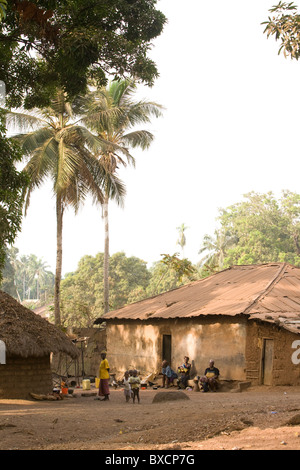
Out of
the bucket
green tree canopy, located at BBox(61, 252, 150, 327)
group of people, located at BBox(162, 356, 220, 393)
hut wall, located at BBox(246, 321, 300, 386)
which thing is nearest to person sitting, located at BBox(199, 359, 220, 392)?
group of people, located at BBox(162, 356, 220, 393)

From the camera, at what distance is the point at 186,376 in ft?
64.8

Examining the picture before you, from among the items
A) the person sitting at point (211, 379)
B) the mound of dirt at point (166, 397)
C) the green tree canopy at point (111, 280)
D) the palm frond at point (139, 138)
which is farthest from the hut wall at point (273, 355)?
the green tree canopy at point (111, 280)

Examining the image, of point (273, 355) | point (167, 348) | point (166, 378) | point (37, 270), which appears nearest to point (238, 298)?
point (273, 355)

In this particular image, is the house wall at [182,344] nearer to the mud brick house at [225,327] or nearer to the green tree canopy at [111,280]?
the mud brick house at [225,327]

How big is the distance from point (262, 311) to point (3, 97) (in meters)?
9.77

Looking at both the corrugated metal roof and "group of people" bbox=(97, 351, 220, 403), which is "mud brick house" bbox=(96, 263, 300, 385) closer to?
the corrugated metal roof

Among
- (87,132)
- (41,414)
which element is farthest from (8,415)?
(87,132)

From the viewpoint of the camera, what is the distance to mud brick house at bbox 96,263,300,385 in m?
17.9

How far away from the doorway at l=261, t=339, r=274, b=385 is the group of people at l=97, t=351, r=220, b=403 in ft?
4.54

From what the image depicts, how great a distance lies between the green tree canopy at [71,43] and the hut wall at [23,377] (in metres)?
6.70

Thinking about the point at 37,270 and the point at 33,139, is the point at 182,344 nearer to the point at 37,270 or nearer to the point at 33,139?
the point at 33,139

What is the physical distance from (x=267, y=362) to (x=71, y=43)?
11.2 meters

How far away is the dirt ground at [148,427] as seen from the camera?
7758 millimetres
